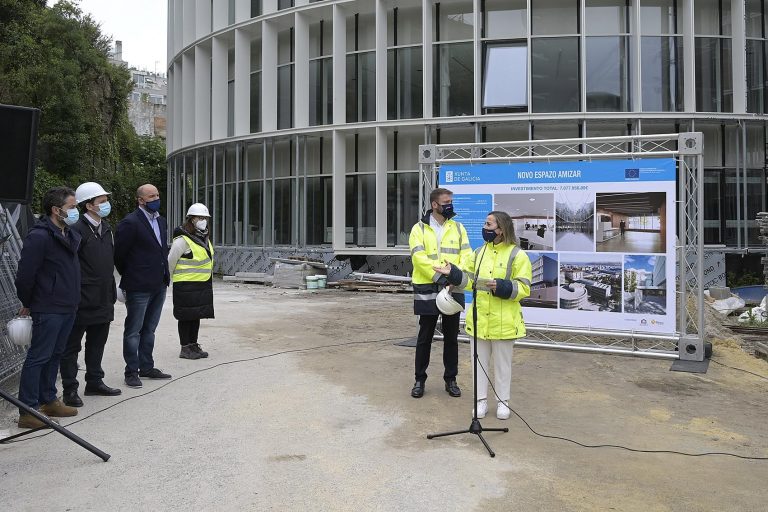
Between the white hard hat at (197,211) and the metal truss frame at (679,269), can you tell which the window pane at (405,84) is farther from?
the white hard hat at (197,211)

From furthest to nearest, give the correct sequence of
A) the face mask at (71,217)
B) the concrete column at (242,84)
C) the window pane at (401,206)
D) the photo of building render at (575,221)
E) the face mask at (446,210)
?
the concrete column at (242,84), the window pane at (401,206), the photo of building render at (575,221), the face mask at (446,210), the face mask at (71,217)

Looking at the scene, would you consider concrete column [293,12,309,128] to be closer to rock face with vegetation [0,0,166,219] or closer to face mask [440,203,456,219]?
rock face with vegetation [0,0,166,219]

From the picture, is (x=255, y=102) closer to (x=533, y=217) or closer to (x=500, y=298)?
(x=533, y=217)

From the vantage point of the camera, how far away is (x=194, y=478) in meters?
4.39

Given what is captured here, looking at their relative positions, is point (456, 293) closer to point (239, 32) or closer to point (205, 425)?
point (205, 425)

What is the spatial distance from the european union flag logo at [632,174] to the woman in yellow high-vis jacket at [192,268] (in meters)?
5.82

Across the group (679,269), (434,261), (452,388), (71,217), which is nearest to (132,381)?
(71,217)

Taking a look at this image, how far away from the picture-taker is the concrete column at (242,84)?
24000mm

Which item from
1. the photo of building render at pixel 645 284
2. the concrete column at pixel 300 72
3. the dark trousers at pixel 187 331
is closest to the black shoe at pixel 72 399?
the dark trousers at pixel 187 331

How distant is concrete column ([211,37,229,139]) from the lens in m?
25.1

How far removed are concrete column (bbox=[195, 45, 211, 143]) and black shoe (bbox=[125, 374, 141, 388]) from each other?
67.9 ft

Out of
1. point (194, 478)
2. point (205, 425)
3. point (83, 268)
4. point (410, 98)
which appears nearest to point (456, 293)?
point (205, 425)

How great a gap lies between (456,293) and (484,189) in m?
3.71

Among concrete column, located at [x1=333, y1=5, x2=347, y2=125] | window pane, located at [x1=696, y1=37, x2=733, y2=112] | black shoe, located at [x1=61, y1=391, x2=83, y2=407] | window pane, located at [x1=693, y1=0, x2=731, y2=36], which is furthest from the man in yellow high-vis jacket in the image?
window pane, located at [x1=693, y1=0, x2=731, y2=36]
